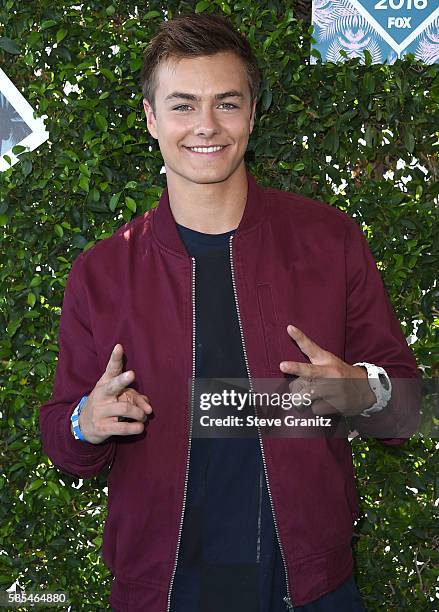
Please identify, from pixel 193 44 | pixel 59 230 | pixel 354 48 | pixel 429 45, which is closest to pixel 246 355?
pixel 193 44

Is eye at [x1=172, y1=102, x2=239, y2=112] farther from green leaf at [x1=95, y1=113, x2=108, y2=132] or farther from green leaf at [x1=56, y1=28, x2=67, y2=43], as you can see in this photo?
green leaf at [x1=56, y1=28, x2=67, y2=43]

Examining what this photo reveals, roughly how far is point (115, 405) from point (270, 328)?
1.31ft

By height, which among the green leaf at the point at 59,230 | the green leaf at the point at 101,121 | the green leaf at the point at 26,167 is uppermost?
the green leaf at the point at 101,121

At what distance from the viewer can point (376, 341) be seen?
189 cm

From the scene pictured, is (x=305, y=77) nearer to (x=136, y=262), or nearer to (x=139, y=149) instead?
(x=139, y=149)

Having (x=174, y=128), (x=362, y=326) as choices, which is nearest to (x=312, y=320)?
(x=362, y=326)

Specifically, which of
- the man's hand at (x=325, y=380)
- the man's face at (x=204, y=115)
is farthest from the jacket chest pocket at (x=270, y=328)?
the man's face at (x=204, y=115)

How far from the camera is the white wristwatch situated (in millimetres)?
1772

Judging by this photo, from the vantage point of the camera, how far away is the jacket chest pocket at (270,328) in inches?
72.3

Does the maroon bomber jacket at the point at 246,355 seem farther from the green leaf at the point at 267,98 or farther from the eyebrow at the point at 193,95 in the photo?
the green leaf at the point at 267,98

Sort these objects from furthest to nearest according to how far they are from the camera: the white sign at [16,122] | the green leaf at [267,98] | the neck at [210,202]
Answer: the white sign at [16,122] < the green leaf at [267,98] < the neck at [210,202]

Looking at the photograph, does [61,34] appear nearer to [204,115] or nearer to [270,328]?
[204,115]

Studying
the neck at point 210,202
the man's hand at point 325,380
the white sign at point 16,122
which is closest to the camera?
the man's hand at point 325,380

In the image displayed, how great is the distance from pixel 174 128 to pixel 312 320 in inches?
20.4
